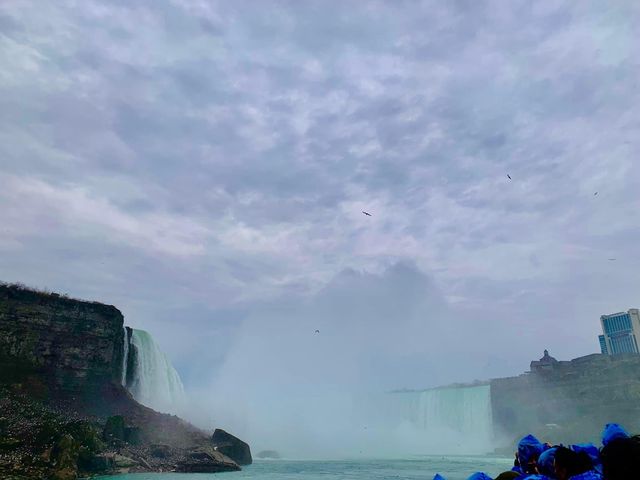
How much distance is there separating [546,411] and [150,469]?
75.2 m

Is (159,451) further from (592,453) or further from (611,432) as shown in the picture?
(611,432)

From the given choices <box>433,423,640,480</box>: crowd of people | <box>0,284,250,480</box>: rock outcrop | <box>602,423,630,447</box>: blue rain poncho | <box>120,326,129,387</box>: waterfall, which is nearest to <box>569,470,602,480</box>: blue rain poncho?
<box>433,423,640,480</box>: crowd of people

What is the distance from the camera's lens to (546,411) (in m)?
86.2

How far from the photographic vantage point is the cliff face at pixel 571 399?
254 feet

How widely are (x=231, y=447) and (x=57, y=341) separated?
23.6m

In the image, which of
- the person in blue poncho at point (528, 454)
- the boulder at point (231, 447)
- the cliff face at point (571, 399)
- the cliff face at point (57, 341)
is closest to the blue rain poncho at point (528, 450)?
the person in blue poncho at point (528, 454)

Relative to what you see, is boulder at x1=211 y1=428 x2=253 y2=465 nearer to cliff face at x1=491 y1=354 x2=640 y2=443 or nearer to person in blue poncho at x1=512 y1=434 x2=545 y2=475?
person in blue poncho at x1=512 y1=434 x2=545 y2=475

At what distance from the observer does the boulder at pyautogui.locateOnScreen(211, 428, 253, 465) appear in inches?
2013

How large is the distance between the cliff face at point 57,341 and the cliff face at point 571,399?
71354 mm

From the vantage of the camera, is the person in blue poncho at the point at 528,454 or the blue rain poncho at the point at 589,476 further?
the person in blue poncho at the point at 528,454

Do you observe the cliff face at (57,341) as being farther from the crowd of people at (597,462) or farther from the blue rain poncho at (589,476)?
the blue rain poncho at (589,476)

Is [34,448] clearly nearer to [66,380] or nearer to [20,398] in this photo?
[20,398]

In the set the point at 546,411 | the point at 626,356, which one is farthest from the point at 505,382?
the point at 626,356

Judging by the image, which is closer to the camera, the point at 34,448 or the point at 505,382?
the point at 34,448
